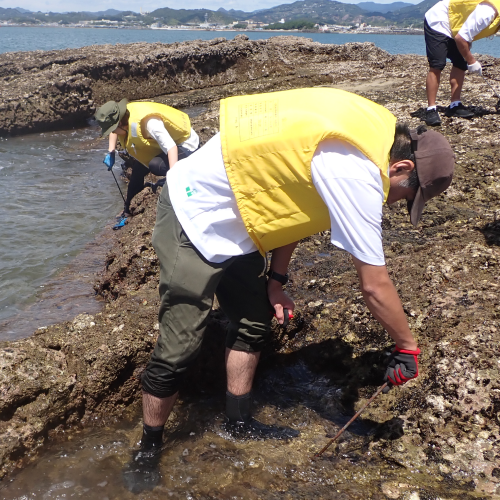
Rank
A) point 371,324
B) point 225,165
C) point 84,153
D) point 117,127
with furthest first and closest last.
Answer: point 84,153 → point 117,127 → point 371,324 → point 225,165

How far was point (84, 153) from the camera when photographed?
9.56m

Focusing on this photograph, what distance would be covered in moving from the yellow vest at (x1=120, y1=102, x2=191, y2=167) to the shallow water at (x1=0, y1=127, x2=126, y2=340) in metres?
1.14

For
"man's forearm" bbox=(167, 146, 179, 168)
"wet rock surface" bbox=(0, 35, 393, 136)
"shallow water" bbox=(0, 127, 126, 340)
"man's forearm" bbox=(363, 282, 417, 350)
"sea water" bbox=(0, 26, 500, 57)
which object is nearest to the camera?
Result: "man's forearm" bbox=(363, 282, 417, 350)

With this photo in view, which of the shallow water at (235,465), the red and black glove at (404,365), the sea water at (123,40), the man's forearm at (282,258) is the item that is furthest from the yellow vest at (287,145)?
the sea water at (123,40)

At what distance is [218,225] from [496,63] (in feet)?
33.1

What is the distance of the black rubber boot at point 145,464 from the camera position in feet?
7.04

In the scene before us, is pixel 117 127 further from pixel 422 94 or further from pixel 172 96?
pixel 172 96

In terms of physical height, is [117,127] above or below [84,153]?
above

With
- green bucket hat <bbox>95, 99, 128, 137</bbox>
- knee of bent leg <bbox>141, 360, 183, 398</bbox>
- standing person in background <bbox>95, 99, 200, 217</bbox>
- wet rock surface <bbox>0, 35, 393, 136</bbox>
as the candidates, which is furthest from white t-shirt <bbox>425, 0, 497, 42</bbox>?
wet rock surface <bbox>0, 35, 393, 136</bbox>

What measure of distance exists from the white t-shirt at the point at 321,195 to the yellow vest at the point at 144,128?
279cm

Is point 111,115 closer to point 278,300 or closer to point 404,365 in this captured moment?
point 278,300

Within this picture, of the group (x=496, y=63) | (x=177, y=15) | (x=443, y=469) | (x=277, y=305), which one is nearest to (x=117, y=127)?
(x=277, y=305)

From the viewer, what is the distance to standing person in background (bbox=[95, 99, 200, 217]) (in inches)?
185

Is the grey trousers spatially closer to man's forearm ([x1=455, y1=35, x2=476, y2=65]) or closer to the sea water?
man's forearm ([x1=455, y1=35, x2=476, y2=65])
